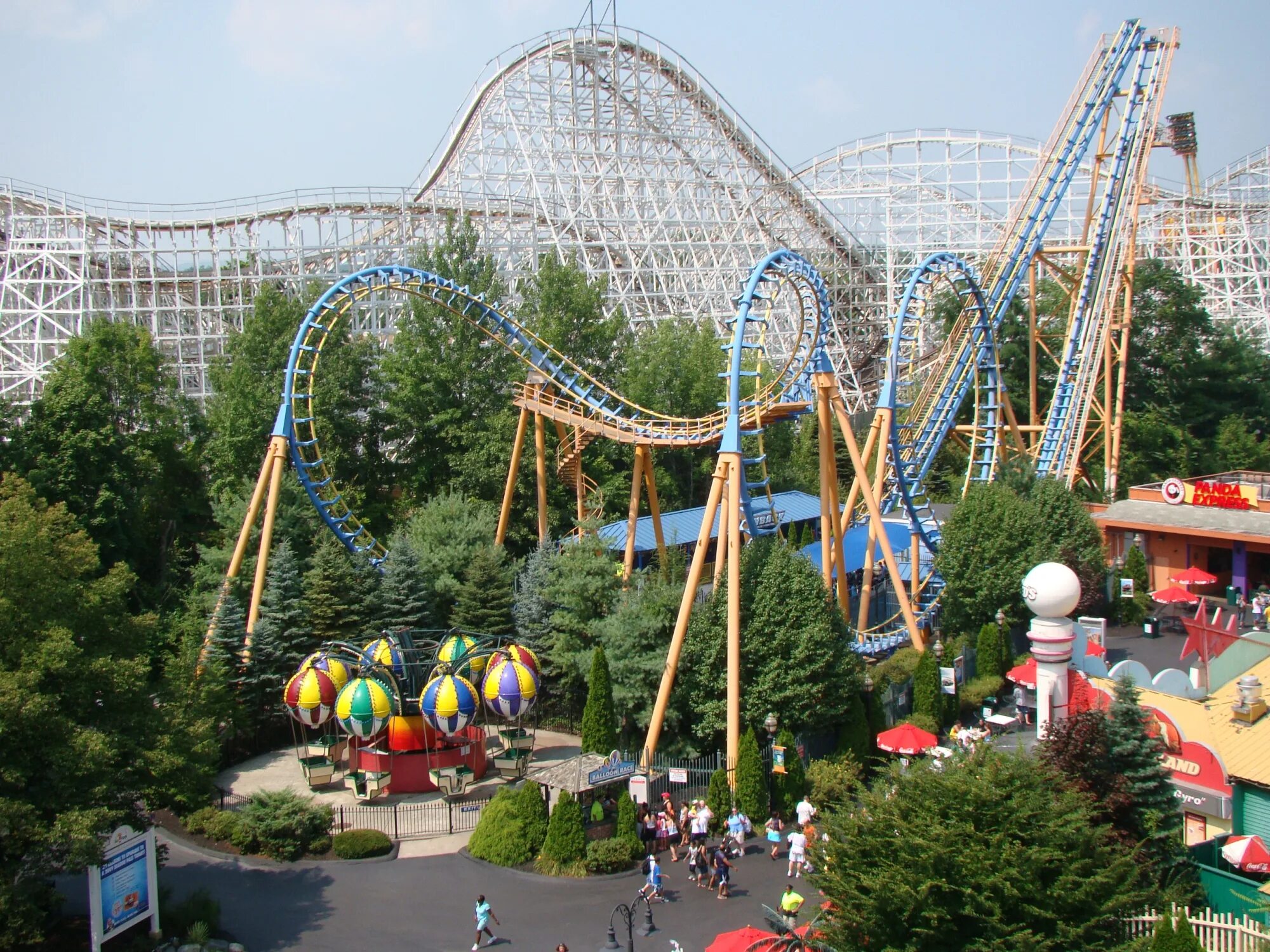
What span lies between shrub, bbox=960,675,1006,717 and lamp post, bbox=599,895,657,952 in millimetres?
8456

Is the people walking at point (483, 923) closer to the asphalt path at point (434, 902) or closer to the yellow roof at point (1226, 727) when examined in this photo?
the asphalt path at point (434, 902)

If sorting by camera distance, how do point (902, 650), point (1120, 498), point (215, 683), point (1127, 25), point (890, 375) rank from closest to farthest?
point (215, 683)
point (902, 650)
point (890, 375)
point (1127, 25)
point (1120, 498)

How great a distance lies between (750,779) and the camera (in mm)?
14898

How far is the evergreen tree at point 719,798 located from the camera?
14688 mm

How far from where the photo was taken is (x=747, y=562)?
17.0m

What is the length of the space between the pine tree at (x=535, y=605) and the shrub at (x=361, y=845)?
5704 mm

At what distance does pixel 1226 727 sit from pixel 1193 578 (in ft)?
47.8

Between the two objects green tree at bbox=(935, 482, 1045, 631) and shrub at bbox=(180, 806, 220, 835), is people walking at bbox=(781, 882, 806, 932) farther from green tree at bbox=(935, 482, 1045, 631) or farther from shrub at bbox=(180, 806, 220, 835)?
green tree at bbox=(935, 482, 1045, 631)

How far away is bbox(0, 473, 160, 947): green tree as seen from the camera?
1073 centimetres

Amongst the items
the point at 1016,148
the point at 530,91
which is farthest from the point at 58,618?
the point at 1016,148

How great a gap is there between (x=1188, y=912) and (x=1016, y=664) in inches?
423

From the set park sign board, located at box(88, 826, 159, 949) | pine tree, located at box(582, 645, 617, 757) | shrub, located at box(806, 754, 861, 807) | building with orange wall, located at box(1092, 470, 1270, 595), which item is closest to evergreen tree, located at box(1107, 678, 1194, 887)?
shrub, located at box(806, 754, 861, 807)

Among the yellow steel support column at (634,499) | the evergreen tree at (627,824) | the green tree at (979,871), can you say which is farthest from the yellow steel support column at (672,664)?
the green tree at (979,871)

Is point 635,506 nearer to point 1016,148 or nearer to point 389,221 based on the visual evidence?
point 389,221
